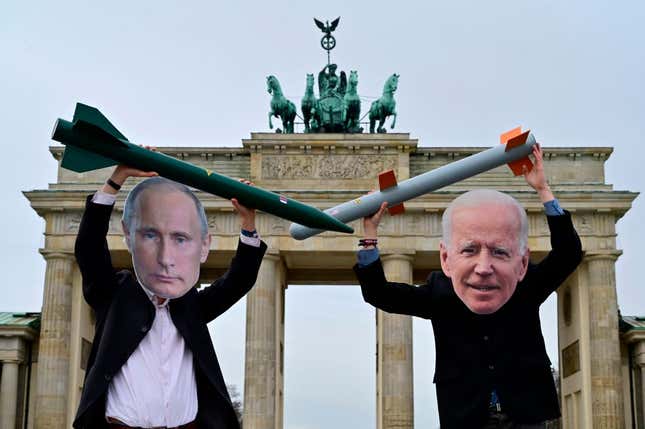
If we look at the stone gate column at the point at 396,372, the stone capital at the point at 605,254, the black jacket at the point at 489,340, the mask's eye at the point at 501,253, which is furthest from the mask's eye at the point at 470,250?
the stone capital at the point at 605,254

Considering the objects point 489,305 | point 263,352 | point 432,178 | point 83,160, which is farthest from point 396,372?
point 83,160

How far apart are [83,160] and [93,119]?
0.41 m

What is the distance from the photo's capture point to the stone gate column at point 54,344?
4400 cm

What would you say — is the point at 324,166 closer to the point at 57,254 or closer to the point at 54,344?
the point at 57,254

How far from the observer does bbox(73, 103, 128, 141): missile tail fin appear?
9145 mm

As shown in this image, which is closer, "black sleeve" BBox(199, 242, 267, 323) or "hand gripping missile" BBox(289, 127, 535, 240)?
"black sleeve" BBox(199, 242, 267, 323)

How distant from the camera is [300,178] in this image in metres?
47.0

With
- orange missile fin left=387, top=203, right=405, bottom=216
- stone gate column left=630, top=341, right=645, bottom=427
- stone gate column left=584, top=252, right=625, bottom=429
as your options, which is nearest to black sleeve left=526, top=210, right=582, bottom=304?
orange missile fin left=387, top=203, right=405, bottom=216

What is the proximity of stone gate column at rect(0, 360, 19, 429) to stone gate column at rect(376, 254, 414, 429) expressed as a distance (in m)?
15.9

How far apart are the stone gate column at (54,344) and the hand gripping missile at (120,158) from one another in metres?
36.5

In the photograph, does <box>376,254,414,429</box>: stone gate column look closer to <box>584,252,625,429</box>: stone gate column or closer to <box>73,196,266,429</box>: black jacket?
<box>584,252,625,429</box>: stone gate column

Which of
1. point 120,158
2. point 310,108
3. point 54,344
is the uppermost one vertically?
point 310,108

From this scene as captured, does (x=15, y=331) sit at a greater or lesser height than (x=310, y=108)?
lesser

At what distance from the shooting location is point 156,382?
8797mm
